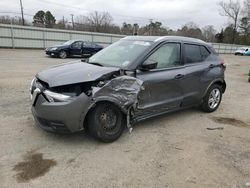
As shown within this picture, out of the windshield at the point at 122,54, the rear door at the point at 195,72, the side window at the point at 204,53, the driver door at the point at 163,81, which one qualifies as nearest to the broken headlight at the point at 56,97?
the windshield at the point at 122,54

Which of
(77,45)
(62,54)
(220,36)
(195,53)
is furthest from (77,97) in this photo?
(220,36)

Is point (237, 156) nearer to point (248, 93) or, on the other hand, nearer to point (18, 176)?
point (18, 176)

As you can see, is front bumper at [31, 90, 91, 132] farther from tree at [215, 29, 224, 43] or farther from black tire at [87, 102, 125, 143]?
tree at [215, 29, 224, 43]

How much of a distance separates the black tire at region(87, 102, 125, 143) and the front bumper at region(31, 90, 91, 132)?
169 mm

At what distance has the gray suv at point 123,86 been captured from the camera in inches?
136

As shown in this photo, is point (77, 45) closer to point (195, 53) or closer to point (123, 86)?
point (195, 53)

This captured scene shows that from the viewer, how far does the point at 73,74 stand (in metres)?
3.69

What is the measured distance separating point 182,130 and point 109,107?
1645 millimetres

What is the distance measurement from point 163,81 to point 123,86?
3.12 ft

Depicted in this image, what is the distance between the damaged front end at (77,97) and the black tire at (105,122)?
0.11 metres

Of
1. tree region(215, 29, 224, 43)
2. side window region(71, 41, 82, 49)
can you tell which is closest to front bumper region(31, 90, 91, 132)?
side window region(71, 41, 82, 49)

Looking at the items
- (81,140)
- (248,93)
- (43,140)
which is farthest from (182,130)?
(248,93)

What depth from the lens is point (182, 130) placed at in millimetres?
4566

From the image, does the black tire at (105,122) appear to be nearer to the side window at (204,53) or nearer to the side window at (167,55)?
the side window at (167,55)
